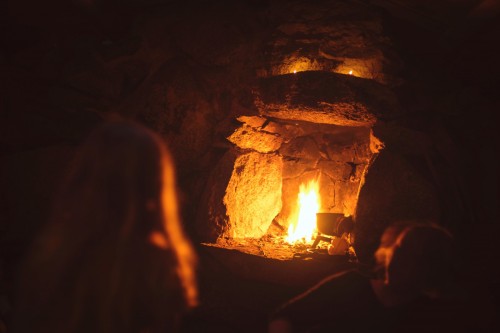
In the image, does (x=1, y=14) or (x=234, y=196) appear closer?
(x=1, y=14)

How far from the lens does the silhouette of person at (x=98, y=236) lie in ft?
3.91

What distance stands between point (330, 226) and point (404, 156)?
1.09m

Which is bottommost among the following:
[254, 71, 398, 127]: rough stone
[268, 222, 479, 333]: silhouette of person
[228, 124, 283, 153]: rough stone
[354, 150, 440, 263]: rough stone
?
[268, 222, 479, 333]: silhouette of person

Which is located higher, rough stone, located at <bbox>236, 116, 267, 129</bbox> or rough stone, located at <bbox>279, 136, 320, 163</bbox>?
rough stone, located at <bbox>236, 116, 267, 129</bbox>

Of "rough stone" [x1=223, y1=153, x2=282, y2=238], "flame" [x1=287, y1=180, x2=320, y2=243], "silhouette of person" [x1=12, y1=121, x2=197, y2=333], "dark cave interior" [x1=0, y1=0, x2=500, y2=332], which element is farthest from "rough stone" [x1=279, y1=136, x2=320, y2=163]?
"silhouette of person" [x1=12, y1=121, x2=197, y2=333]

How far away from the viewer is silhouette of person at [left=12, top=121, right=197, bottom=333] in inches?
46.9

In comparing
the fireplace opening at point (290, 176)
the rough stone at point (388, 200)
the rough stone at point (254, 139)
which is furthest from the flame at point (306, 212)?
the rough stone at point (388, 200)

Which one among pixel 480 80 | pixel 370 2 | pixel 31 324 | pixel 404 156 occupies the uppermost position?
pixel 370 2

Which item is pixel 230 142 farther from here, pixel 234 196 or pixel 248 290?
pixel 248 290

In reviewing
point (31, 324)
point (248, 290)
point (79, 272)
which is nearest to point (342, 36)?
point (248, 290)

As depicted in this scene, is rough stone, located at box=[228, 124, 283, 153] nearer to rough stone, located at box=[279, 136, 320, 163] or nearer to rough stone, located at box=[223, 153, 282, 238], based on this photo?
rough stone, located at box=[223, 153, 282, 238]

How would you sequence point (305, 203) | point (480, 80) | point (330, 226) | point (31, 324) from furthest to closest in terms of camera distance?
point (305, 203)
point (330, 226)
point (480, 80)
point (31, 324)

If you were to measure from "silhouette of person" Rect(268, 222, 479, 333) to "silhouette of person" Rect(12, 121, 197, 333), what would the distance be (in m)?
1.23

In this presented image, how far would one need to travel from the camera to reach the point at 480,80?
341 cm
